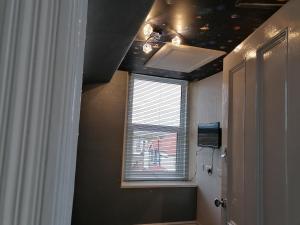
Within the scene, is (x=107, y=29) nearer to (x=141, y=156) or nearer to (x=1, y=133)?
(x=1, y=133)

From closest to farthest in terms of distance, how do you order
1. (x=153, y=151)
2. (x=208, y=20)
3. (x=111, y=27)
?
(x=111, y=27)
(x=208, y=20)
(x=153, y=151)

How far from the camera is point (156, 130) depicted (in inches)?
148

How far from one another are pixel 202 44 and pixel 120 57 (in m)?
0.85

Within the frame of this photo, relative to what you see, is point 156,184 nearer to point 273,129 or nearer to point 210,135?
point 210,135

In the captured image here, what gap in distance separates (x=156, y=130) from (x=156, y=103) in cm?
41

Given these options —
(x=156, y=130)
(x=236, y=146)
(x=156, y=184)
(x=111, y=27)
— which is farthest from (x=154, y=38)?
(x=156, y=184)

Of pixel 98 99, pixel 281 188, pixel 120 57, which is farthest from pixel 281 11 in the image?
pixel 98 99

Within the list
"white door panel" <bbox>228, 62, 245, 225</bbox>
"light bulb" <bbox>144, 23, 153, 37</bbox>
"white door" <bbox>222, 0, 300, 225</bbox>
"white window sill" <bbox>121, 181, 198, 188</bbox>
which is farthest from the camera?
"white window sill" <bbox>121, 181, 198, 188</bbox>

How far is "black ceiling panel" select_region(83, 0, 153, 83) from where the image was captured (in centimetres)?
129

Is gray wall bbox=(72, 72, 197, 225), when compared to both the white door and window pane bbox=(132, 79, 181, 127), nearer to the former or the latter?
window pane bbox=(132, 79, 181, 127)

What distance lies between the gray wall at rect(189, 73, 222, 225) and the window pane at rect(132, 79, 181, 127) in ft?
0.88

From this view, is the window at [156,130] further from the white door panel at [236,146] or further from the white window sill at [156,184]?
the white door panel at [236,146]

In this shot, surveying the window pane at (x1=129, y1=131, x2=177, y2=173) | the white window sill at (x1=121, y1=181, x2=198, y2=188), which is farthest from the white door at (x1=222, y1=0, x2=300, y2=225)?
the window pane at (x1=129, y1=131, x2=177, y2=173)

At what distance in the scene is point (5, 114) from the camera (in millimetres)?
374
